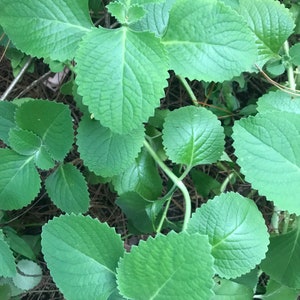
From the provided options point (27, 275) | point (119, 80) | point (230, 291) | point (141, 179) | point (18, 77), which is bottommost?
point (27, 275)

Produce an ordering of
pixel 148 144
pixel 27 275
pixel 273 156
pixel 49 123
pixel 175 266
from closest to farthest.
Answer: pixel 175 266
pixel 273 156
pixel 49 123
pixel 148 144
pixel 27 275

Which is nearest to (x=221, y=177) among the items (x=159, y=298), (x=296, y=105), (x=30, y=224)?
(x=296, y=105)

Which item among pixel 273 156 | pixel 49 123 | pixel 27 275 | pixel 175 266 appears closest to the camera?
pixel 175 266

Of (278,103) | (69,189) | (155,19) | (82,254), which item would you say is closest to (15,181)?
(69,189)

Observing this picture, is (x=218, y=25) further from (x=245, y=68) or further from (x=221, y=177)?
(x=221, y=177)

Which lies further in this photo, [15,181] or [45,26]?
[15,181]

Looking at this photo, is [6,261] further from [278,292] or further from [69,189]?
[278,292]

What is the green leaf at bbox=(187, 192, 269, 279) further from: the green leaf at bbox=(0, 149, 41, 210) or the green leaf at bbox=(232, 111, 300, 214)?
the green leaf at bbox=(0, 149, 41, 210)
